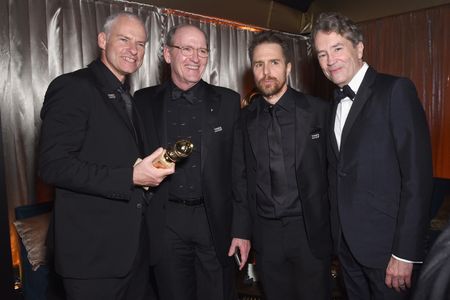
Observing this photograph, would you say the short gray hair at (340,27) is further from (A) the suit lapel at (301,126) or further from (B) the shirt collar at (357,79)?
(A) the suit lapel at (301,126)

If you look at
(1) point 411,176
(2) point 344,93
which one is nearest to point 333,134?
(2) point 344,93

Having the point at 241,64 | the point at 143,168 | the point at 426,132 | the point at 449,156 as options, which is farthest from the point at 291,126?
the point at 449,156

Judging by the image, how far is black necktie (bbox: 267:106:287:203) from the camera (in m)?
2.41

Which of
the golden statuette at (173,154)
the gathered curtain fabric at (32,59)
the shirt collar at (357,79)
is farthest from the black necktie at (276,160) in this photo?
the gathered curtain fabric at (32,59)

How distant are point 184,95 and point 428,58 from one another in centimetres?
397

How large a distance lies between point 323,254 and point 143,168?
1.31 meters

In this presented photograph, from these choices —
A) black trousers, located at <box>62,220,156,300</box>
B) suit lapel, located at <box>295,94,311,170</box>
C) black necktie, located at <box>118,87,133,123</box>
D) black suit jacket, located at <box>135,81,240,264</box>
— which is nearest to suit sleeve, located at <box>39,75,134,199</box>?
black necktie, located at <box>118,87,133,123</box>

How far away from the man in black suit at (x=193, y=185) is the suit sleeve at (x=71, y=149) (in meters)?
0.60

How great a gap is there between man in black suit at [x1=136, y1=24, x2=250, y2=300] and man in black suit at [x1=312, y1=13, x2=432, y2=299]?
721 millimetres

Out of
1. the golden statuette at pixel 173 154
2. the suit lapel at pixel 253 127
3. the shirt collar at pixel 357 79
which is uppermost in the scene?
the shirt collar at pixel 357 79

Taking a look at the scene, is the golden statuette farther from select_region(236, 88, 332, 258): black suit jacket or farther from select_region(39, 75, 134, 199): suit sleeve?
select_region(236, 88, 332, 258): black suit jacket

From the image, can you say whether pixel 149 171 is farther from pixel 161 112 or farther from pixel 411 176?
pixel 411 176

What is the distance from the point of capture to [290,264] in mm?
2461

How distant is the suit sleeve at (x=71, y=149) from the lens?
5.63 feet
